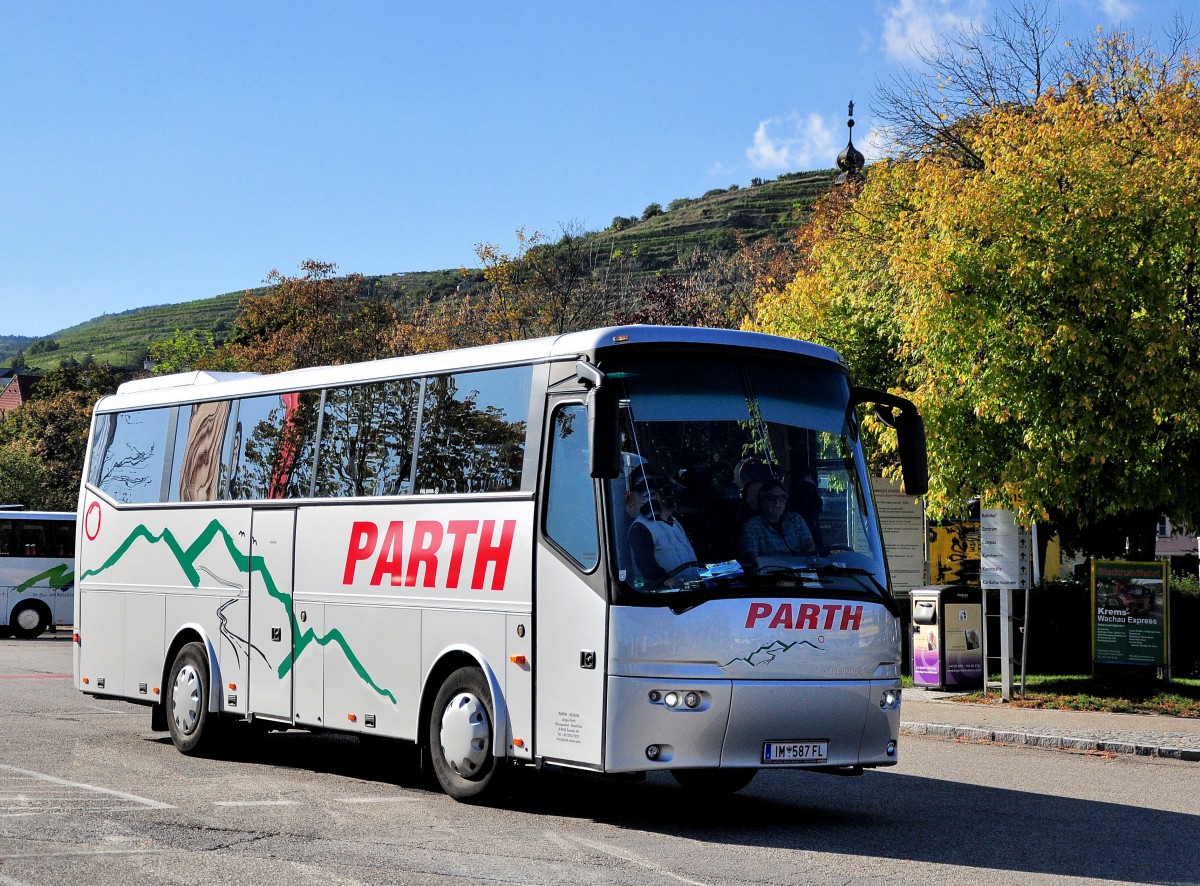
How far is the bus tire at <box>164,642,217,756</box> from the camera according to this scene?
13.5 metres

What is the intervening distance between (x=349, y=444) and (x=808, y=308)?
18.2 metres

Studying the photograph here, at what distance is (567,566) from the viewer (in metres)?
9.73

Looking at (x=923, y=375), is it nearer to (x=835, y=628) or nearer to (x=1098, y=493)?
(x=1098, y=493)

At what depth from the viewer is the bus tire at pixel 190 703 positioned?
13516 mm

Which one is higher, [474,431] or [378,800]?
[474,431]

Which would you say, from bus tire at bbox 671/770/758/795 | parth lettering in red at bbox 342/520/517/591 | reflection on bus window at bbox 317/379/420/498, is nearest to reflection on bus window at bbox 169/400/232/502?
reflection on bus window at bbox 317/379/420/498

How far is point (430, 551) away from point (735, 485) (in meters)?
2.68

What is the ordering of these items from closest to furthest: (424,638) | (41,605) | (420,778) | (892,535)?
1. (424,638)
2. (420,778)
3. (892,535)
4. (41,605)

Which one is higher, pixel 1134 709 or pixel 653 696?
pixel 653 696

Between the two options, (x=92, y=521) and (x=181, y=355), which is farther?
(x=181, y=355)

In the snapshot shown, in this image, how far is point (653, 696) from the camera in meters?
9.24

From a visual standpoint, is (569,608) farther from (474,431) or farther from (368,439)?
(368,439)

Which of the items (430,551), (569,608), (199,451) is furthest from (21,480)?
(569,608)

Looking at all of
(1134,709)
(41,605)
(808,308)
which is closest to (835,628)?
(1134,709)
